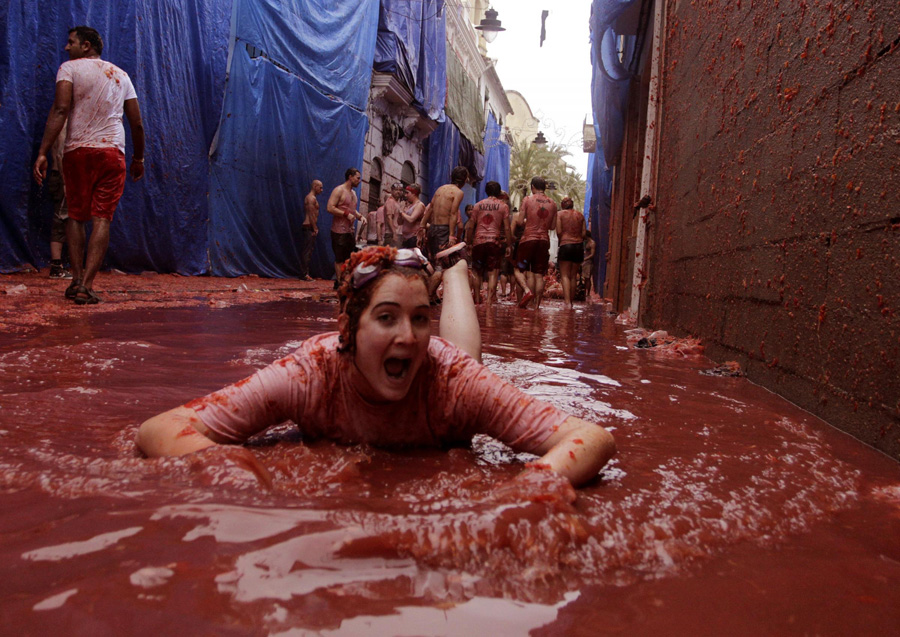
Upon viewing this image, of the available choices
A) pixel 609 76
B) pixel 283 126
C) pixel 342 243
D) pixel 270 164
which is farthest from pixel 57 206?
pixel 609 76

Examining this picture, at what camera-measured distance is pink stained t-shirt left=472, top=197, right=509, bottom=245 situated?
10.5m

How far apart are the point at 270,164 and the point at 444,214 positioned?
4.69 metres

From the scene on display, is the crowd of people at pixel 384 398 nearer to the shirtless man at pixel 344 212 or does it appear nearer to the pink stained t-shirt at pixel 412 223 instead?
the shirtless man at pixel 344 212

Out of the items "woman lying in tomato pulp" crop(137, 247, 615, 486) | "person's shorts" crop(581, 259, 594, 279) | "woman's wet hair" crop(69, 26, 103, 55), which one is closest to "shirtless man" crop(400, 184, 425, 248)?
"woman's wet hair" crop(69, 26, 103, 55)

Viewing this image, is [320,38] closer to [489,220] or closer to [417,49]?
[417,49]

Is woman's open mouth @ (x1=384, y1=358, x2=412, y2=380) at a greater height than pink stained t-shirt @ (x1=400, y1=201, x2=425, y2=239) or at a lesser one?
lesser

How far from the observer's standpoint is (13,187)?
25.5ft

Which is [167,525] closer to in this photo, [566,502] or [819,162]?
[566,502]

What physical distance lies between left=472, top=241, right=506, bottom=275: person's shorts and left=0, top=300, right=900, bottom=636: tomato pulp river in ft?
26.4

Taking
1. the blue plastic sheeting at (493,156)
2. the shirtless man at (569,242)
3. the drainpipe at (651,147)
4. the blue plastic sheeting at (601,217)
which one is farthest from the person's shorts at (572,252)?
the blue plastic sheeting at (493,156)

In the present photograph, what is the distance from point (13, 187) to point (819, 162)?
26.8 ft

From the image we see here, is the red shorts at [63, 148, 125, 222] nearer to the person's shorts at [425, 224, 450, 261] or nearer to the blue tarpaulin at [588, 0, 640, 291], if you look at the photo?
the person's shorts at [425, 224, 450, 261]

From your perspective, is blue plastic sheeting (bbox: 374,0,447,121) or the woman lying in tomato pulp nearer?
the woman lying in tomato pulp

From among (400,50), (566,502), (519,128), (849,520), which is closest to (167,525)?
(566,502)
